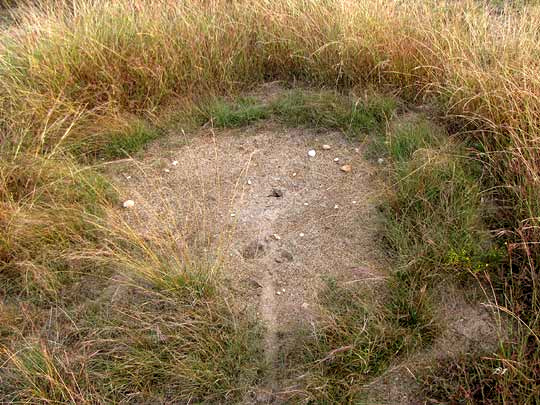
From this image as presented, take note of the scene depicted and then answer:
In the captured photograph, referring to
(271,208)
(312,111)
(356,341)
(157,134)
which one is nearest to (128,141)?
(157,134)

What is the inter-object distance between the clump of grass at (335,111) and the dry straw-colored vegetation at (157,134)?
20 centimetres

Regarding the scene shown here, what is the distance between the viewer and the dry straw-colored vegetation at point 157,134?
7.93ft

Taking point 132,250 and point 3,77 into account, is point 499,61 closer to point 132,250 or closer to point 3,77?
point 132,250

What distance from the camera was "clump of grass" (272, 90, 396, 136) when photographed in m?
3.76

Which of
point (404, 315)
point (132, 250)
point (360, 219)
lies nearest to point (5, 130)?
point (132, 250)

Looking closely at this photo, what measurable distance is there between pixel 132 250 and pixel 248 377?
0.98 m

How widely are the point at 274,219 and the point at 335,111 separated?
3.39 ft

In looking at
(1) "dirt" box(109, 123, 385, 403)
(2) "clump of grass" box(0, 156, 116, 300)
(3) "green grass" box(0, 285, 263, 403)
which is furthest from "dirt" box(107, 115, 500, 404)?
(2) "clump of grass" box(0, 156, 116, 300)

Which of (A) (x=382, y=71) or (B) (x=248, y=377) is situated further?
(A) (x=382, y=71)

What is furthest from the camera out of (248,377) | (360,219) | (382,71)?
(382,71)

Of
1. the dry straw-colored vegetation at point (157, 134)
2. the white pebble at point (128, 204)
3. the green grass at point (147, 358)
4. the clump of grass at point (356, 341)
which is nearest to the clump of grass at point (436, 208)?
the dry straw-colored vegetation at point (157, 134)

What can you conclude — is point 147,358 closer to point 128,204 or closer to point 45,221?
point 45,221

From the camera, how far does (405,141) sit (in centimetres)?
347

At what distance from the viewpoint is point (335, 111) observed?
12.6ft
